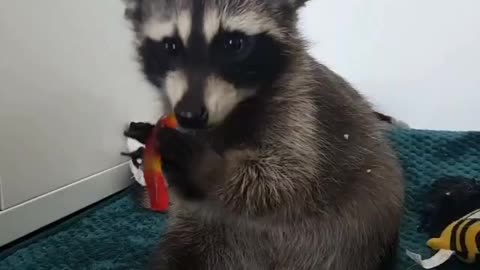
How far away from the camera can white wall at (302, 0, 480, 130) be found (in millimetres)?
1811

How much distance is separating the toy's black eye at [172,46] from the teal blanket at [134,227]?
487 millimetres

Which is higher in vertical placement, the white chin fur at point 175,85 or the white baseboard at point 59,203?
the white chin fur at point 175,85

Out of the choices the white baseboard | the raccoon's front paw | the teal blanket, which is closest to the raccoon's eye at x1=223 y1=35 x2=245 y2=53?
the raccoon's front paw

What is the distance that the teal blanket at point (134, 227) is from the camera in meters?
1.29

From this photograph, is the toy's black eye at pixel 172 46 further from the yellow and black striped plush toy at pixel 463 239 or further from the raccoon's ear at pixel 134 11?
the yellow and black striped plush toy at pixel 463 239

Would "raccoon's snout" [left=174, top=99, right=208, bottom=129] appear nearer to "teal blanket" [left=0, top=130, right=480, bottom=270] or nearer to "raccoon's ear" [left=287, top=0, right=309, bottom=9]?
"raccoon's ear" [left=287, top=0, right=309, bottom=9]

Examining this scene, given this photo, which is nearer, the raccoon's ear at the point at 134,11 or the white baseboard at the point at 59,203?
the raccoon's ear at the point at 134,11

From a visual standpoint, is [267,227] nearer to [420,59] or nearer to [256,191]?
[256,191]

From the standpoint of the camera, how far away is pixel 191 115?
2.64 ft

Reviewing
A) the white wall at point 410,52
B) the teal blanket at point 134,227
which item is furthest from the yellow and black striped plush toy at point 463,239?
the white wall at point 410,52

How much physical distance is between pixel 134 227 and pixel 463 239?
61 centimetres

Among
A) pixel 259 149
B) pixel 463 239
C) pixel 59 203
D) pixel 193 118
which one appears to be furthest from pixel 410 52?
pixel 193 118

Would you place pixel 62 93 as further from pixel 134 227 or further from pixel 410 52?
pixel 410 52

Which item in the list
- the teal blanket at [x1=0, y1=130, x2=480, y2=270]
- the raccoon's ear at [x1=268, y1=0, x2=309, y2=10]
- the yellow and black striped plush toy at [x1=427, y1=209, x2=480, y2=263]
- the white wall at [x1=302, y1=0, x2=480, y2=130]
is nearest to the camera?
the raccoon's ear at [x1=268, y1=0, x2=309, y2=10]
